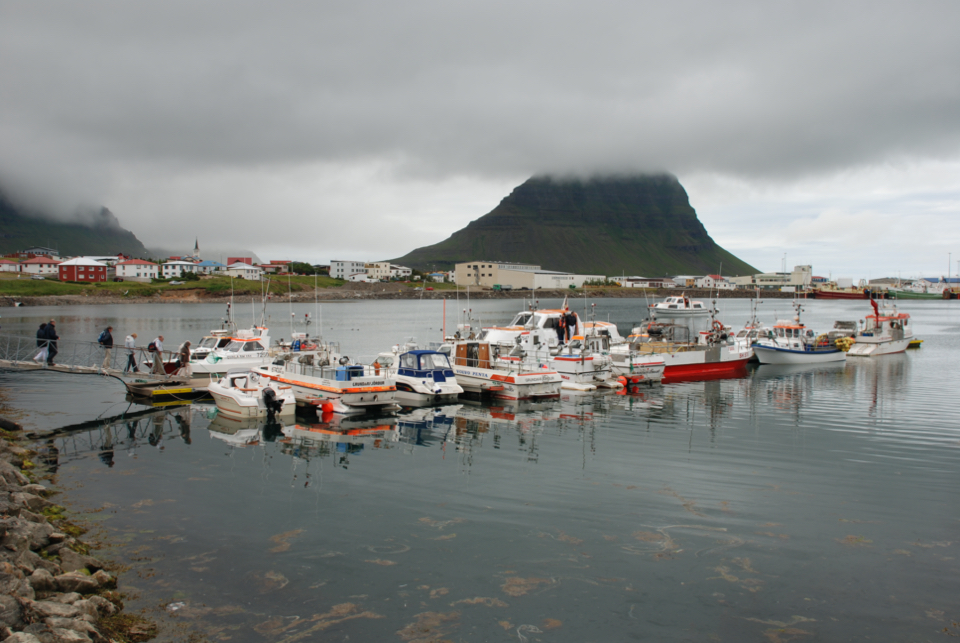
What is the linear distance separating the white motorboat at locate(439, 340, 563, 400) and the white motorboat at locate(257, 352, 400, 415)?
178 inches

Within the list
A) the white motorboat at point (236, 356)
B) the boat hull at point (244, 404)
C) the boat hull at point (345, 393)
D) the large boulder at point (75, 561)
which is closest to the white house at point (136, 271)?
the white motorboat at point (236, 356)

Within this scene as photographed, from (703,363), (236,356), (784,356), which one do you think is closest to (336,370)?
(236,356)

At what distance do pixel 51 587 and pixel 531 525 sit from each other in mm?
8484

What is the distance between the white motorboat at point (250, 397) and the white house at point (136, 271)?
151m

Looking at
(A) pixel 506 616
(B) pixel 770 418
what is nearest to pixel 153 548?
(A) pixel 506 616

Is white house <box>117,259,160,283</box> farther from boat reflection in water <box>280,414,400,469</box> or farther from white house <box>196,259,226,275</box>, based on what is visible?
boat reflection in water <box>280,414,400,469</box>

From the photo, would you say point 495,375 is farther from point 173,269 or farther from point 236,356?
point 173,269

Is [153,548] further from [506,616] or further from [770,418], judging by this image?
[770,418]

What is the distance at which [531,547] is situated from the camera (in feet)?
38.7

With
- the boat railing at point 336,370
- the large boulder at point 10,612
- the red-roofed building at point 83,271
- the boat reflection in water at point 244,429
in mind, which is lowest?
the boat reflection in water at point 244,429

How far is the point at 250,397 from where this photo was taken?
2505cm

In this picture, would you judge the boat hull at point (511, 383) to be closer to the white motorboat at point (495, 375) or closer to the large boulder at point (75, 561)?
the white motorboat at point (495, 375)

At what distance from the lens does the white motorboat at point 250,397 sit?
982 inches

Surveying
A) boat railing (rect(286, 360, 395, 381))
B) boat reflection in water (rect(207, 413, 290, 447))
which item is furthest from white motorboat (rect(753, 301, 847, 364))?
boat reflection in water (rect(207, 413, 290, 447))
